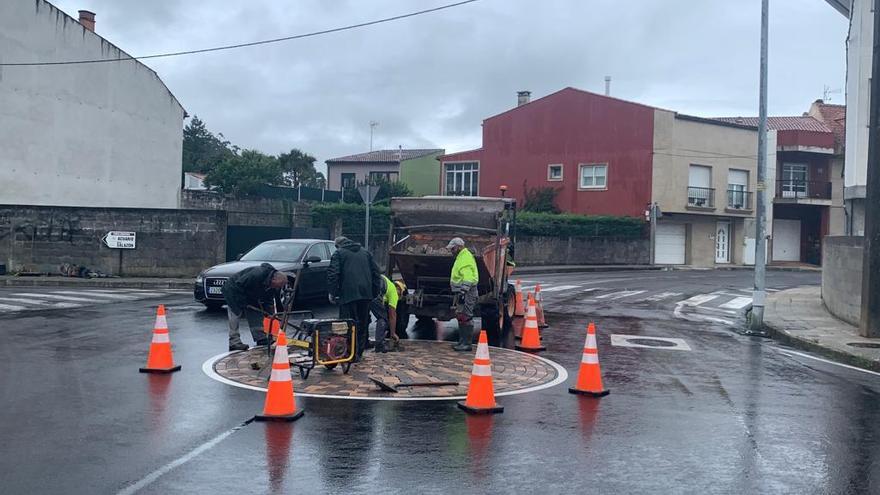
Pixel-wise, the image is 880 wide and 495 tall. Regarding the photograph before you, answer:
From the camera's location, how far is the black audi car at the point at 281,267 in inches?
594

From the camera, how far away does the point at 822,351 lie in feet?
41.6

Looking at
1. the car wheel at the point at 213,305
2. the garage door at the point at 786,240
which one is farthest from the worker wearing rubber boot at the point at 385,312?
the garage door at the point at 786,240

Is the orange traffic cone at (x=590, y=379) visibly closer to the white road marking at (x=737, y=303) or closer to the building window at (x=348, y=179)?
the white road marking at (x=737, y=303)

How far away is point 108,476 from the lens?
17.4 ft

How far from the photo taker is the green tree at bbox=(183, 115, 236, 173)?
63.4m

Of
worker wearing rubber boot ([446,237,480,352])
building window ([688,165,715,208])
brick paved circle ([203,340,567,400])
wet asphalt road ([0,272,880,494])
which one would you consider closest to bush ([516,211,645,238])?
building window ([688,165,715,208])

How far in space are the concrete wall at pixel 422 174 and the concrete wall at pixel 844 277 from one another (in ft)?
130

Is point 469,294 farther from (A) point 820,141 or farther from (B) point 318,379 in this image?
(A) point 820,141

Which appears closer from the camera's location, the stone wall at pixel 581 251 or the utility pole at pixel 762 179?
the utility pole at pixel 762 179

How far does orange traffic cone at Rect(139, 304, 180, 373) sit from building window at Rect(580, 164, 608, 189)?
37119 mm

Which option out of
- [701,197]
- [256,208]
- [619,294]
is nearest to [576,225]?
[701,197]

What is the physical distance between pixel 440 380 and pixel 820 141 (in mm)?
44100

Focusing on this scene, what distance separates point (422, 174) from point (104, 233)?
34546mm

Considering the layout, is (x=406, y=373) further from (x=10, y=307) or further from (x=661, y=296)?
(x=661, y=296)
